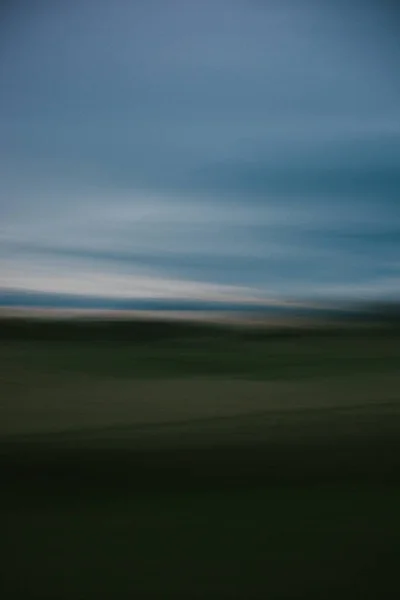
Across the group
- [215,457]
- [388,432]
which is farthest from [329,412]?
[215,457]

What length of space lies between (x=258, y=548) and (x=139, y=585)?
343 mm

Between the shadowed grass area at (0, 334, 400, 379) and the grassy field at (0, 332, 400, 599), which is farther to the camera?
the shadowed grass area at (0, 334, 400, 379)

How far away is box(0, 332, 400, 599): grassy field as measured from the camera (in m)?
1.78

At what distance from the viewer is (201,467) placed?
2.00m

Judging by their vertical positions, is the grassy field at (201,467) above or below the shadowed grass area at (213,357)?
below

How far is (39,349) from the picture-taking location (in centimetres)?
214

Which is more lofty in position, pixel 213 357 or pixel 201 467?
pixel 213 357

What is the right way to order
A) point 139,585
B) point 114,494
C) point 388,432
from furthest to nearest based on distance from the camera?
point 388,432
point 114,494
point 139,585

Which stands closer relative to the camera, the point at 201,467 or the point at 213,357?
the point at 201,467

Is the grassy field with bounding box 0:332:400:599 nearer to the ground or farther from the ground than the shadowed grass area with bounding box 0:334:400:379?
nearer to the ground

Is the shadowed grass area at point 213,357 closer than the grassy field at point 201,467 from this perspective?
No

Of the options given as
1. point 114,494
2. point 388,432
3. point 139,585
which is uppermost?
point 388,432

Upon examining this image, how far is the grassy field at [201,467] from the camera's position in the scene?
70.2 inches

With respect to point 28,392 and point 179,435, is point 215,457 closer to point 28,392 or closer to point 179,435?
point 179,435
